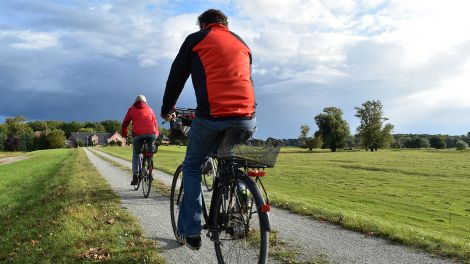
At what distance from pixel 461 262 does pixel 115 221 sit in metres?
5.14

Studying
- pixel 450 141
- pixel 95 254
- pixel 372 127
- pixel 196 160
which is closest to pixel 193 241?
pixel 196 160

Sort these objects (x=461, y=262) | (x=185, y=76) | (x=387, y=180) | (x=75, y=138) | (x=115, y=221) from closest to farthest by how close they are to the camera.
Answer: (x=185, y=76) < (x=461, y=262) < (x=115, y=221) < (x=387, y=180) < (x=75, y=138)

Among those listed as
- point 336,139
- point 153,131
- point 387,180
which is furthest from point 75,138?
point 153,131

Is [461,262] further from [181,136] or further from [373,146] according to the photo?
[373,146]

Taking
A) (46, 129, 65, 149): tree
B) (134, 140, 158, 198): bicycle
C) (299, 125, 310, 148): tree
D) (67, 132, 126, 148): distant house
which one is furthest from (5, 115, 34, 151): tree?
(134, 140, 158, 198): bicycle

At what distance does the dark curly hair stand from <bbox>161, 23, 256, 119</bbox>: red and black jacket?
0.11 meters

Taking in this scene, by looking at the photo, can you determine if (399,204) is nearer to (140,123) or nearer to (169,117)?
(140,123)

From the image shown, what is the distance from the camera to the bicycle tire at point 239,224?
3764mm

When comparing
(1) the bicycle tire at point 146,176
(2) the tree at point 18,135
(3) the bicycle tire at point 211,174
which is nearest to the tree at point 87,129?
(2) the tree at point 18,135

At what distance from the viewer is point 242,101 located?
3.95 meters

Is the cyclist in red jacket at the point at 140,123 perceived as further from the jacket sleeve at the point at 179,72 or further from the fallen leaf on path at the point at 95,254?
the jacket sleeve at the point at 179,72

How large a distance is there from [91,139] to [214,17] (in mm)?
173337

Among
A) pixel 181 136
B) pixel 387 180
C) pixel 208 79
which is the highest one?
pixel 208 79

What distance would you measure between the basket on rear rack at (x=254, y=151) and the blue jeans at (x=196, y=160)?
14 cm
